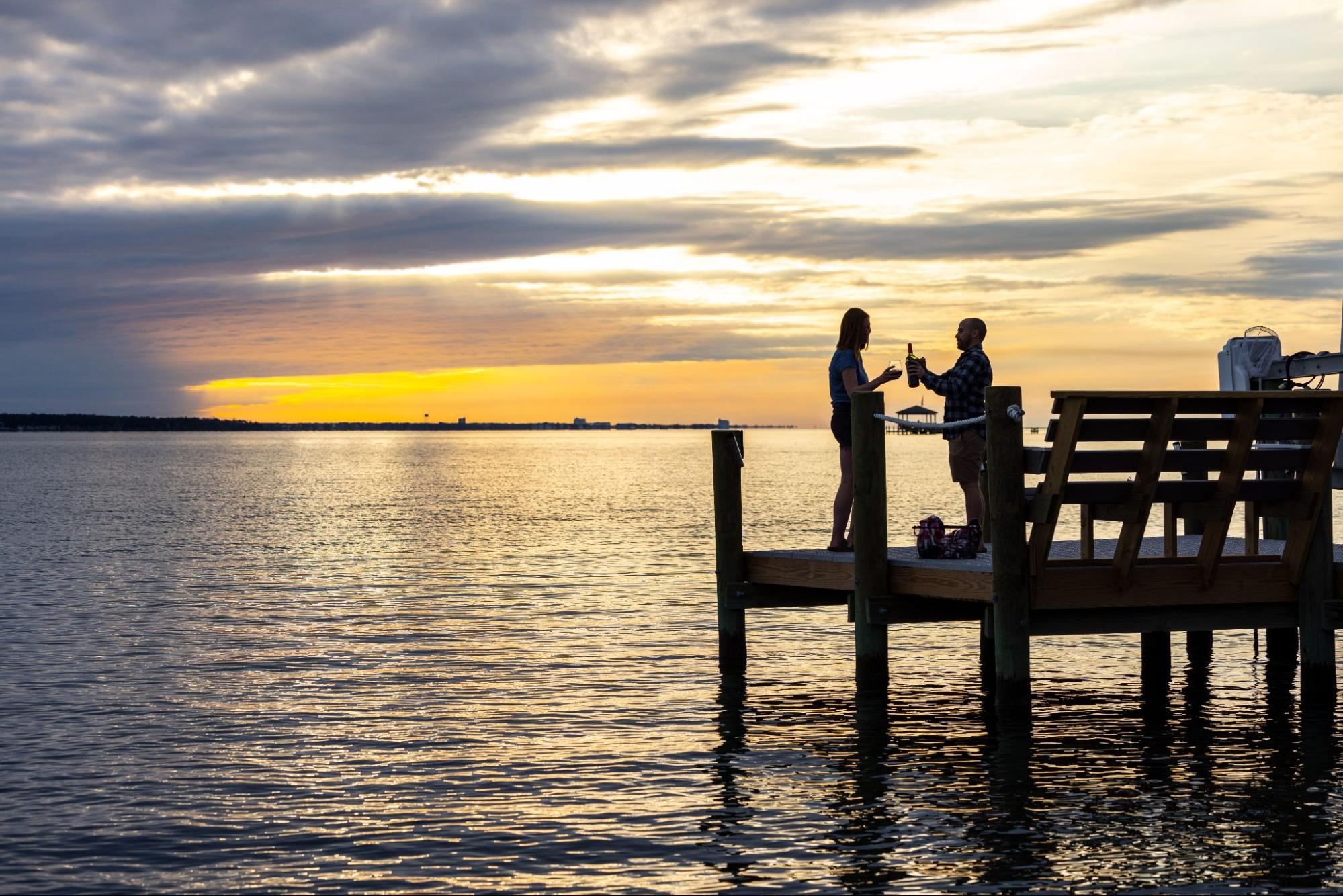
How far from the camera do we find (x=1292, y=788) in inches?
442

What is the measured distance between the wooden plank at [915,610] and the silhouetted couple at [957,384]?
2.16 ft

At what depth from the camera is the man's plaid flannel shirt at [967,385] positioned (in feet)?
45.0

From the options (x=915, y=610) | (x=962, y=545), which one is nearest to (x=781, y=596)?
(x=915, y=610)

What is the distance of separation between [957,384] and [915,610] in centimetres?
210

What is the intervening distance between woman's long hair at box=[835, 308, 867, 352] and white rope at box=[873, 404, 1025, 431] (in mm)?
880

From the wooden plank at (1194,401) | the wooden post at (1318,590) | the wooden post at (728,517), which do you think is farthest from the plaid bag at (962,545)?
the wooden post at (1318,590)

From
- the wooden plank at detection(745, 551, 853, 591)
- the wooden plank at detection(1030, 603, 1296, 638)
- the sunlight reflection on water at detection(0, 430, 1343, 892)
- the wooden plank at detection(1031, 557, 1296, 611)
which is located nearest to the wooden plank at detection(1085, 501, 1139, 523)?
the wooden plank at detection(1031, 557, 1296, 611)

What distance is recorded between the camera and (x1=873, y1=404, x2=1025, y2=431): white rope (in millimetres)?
11680

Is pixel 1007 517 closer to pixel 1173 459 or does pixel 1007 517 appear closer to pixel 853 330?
pixel 1173 459

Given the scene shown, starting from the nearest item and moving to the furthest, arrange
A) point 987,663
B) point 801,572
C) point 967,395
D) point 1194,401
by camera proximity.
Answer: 1. point 1194,401
2. point 967,395
3. point 801,572
4. point 987,663

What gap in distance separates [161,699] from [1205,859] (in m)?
11.0

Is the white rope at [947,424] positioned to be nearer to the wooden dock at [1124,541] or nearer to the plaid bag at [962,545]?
the wooden dock at [1124,541]

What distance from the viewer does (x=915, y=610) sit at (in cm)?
1345

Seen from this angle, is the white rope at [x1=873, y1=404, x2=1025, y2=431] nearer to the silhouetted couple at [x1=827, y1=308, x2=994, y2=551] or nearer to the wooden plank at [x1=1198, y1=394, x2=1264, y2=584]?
the silhouetted couple at [x1=827, y1=308, x2=994, y2=551]
